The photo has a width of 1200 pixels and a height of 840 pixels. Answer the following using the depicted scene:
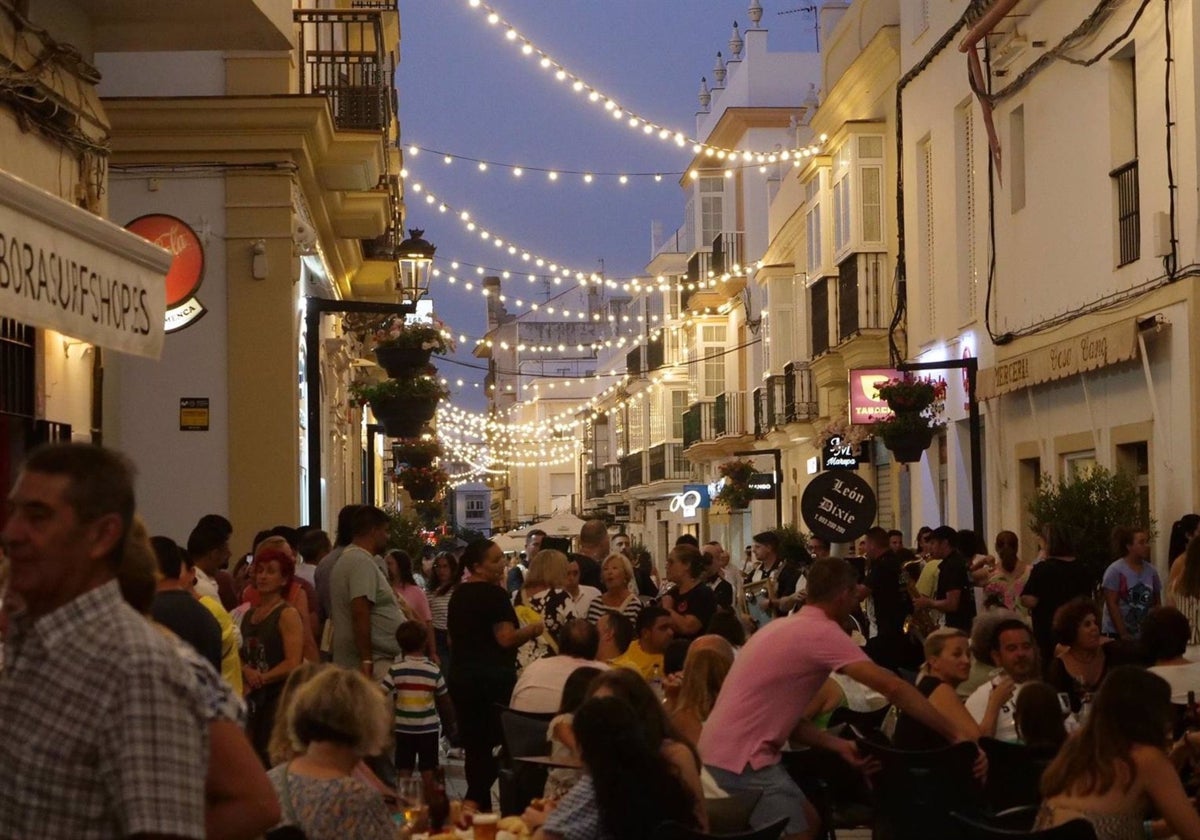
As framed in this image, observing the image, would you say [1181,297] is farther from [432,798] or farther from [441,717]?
[432,798]

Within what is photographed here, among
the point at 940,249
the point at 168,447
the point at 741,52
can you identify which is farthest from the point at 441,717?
the point at 741,52

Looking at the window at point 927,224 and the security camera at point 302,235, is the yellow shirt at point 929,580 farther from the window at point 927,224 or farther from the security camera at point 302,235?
the window at point 927,224

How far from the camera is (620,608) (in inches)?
505

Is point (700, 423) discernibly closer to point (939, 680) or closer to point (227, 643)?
point (939, 680)

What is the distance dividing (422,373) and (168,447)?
14.3ft

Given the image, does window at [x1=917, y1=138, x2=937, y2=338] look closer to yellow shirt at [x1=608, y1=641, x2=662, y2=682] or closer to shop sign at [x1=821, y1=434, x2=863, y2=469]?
shop sign at [x1=821, y1=434, x2=863, y2=469]

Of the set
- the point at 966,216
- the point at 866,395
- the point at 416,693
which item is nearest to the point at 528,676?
the point at 416,693

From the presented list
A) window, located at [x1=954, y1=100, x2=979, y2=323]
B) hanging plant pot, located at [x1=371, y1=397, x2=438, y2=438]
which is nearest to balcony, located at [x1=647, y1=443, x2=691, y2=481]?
window, located at [x1=954, y1=100, x2=979, y2=323]

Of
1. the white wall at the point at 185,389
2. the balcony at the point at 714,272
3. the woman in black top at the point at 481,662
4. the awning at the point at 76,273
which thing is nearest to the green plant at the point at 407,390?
the white wall at the point at 185,389

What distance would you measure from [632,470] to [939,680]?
61825mm

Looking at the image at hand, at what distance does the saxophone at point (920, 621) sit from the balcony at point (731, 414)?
102 ft

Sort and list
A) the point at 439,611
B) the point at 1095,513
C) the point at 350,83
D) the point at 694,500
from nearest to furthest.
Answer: the point at 1095,513
the point at 439,611
the point at 350,83
the point at 694,500

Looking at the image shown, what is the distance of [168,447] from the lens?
15898 millimetres

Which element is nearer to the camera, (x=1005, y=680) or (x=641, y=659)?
(x=1005, y=680)
